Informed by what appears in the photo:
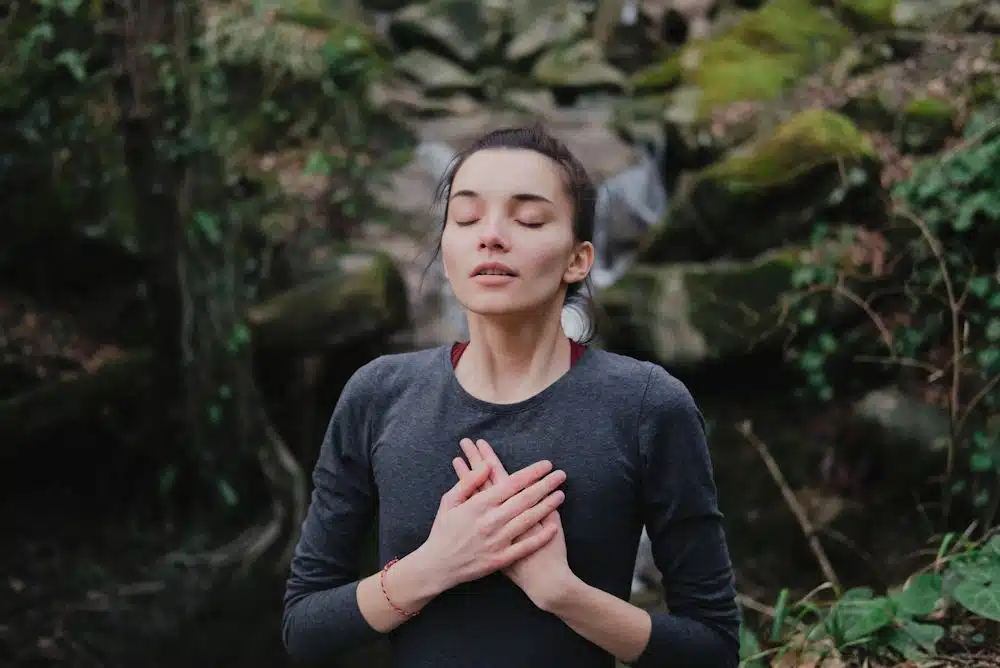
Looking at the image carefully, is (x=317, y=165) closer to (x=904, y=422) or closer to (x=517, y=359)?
(x=904, y=422)

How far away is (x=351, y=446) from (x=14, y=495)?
4481mm

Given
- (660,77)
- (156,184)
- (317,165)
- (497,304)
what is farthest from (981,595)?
(660,77)

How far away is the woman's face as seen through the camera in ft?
4.36

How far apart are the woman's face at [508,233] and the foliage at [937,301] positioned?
108 inches

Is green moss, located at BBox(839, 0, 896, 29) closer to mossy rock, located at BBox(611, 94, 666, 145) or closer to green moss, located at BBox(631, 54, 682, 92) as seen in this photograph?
green moss, located at BBox(631, 54, 682, 92)

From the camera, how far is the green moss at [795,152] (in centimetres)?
563

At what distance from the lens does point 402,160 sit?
842 cm

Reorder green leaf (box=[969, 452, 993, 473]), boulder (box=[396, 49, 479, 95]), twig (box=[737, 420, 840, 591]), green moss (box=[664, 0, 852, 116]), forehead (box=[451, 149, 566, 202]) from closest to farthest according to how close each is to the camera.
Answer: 1. forehead (box=[451, 149, 566, 202])
2. twig (box=[737, 420, 840, 591])
3. green leaf (box=[969, 452, 993, 473])
4. green moss (box=[664, 0, 852, 116])
5. boulder (box=[396, 49, 479, 95])

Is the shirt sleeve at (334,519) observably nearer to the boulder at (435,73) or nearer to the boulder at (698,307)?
the boulder at (698,307)

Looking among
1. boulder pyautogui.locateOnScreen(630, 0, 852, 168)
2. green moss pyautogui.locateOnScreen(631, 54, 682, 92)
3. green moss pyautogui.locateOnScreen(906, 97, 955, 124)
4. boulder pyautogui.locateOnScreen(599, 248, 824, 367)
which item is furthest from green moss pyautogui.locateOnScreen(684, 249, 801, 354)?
green moss pyautogui.locateOnScreen(631, 54, 682, 92)

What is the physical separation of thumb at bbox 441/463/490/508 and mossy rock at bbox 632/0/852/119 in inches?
285

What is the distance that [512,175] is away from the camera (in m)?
1.35

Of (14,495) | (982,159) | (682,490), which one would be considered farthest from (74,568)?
(982,159)

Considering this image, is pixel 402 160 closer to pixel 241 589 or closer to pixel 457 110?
pixel 457 110
